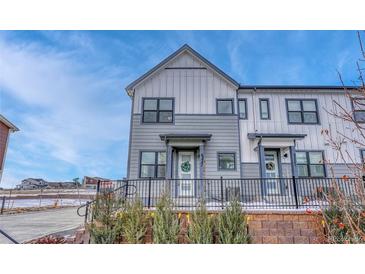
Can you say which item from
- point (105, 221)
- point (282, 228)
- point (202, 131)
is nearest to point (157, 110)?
point (202, 131)

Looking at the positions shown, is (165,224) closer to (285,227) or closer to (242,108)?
(285,227)

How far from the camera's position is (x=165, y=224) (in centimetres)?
490

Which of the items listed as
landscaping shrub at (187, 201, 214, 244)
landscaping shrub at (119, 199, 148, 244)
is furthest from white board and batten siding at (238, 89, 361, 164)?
landscaping shrub at (119, 199, 148, 244)

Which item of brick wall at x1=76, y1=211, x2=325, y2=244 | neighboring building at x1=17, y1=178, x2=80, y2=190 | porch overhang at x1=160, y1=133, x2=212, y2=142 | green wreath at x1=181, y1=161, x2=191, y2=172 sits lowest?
brick wall at x1=76, y1=211, x2=325, y2=244

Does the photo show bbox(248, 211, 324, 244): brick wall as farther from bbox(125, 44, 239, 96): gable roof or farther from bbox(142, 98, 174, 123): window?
bbox(125, 44, 239, 96): gable roof

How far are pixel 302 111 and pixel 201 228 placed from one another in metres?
8.14

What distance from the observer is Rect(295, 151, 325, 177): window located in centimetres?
945

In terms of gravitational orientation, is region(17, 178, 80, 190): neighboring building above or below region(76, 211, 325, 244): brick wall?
above

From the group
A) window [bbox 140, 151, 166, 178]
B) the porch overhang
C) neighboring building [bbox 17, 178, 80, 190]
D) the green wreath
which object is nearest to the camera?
the porch overhang

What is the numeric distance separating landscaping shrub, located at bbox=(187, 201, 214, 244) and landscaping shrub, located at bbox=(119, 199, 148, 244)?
1097 millimetres

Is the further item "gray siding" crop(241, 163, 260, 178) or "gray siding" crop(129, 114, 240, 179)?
"gray siding" crop(241, 163, 260, 178)

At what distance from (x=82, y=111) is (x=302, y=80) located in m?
16.3

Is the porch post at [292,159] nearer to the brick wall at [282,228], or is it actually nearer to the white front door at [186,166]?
the brick wall at [282,228]
